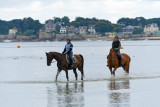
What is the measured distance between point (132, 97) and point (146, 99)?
74 cm

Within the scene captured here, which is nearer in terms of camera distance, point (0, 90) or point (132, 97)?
point (132, 97)

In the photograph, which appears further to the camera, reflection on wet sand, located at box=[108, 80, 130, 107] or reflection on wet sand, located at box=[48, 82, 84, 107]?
reflection on wet sand, located at box=[48, 82, 84, 107]

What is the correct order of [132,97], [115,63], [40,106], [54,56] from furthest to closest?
[115,63]
[54,56]
[132,97]
[40,106]

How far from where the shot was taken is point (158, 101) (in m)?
16.7

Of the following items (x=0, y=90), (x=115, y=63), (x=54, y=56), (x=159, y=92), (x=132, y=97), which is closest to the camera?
(x=132, y=97)

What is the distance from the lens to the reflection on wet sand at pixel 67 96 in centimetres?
1652

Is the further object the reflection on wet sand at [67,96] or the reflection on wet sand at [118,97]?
the reflection on wet sand at [67,96]

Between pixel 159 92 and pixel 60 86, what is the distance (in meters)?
5.67

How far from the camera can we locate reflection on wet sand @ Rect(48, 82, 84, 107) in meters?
16.5

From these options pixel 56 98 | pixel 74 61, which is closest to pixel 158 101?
pixel 56 98

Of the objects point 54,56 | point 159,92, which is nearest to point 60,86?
point 54,56

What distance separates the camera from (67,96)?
60.8 ft

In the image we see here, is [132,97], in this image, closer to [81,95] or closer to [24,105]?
[81,95]

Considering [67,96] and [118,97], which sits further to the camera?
[67,96]
